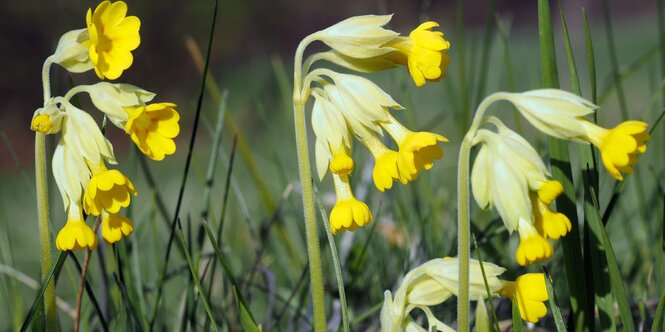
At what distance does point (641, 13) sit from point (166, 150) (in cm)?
1095

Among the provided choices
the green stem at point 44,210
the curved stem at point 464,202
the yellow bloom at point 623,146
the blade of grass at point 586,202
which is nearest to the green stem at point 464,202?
the curved stem at point 464,202

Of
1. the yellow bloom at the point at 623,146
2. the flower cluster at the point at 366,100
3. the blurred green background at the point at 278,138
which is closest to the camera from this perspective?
the yellow bloom at the point at 623,146

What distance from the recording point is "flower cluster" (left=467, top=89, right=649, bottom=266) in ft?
2.88

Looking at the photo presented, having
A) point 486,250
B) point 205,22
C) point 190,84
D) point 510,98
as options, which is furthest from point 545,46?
point 205,22

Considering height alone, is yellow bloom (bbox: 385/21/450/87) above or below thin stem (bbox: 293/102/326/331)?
above

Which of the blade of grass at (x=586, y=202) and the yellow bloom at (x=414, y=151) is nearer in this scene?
the yellow bloom at (x=414, y=151)

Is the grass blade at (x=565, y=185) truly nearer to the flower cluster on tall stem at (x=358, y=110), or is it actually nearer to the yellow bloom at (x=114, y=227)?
the flower cluster on tall stem at (x=358, y=110)

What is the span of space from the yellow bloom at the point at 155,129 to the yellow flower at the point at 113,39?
0.16 feet

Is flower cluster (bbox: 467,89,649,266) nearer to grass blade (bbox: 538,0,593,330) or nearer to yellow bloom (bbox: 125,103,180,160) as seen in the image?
grass blade (bbox: 538,0,593,330)

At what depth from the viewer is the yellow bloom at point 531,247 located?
2.82 ft

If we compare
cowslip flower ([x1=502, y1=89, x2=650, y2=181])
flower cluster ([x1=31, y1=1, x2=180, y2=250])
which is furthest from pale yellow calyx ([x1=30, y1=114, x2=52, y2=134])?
cowslip flower ([x1=502, y1=89, x2=650, y2=181])

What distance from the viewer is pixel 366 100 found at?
0.98 meters

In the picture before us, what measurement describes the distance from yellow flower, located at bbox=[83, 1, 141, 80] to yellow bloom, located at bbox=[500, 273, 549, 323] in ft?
1.54

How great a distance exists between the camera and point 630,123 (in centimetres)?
86
